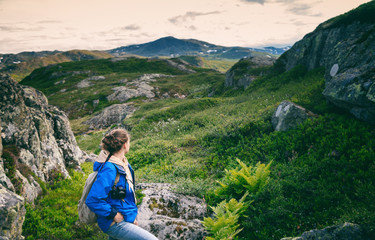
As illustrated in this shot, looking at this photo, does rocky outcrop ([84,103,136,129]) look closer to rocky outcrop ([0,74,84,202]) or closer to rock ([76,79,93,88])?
rocky outcrop ([0,74,84,202])

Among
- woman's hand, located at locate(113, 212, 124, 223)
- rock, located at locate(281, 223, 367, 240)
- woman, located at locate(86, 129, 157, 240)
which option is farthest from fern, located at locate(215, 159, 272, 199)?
woman's hand, located at locate(113, 212, 124, 223)

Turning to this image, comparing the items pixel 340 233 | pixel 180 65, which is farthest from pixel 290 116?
pixel 180 65

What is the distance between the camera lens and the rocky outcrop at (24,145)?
308 inches

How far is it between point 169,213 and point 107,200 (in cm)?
351

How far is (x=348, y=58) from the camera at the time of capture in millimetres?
10992

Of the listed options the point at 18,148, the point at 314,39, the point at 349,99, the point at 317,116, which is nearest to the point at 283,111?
the point at 317,116

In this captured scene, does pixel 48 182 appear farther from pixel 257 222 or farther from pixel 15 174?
pixel 257 222

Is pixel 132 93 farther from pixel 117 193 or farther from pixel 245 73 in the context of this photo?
pixel 117 193

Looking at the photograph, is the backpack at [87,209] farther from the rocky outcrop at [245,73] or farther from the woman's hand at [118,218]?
the rocky outcrop at [245,73]

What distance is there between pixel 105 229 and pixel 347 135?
854cm

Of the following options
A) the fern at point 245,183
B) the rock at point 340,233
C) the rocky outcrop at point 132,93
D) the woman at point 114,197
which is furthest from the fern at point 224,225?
the rocky outcrop at point 132,93

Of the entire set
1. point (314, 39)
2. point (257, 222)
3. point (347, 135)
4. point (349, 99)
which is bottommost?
point (257, 222)

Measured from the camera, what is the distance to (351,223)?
177 inches

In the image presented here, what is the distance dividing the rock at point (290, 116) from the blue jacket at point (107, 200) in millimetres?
8795
